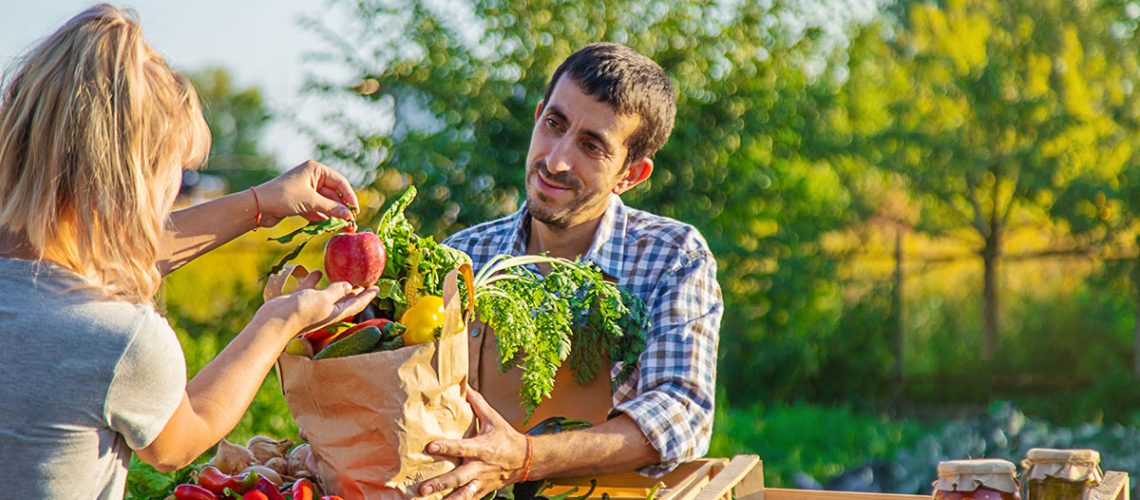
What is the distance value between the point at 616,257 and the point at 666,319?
30cm

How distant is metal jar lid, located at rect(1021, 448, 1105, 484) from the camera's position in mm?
2197

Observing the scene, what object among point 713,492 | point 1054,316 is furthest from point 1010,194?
point 713,492

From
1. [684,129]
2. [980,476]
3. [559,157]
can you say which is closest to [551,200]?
[559,157]

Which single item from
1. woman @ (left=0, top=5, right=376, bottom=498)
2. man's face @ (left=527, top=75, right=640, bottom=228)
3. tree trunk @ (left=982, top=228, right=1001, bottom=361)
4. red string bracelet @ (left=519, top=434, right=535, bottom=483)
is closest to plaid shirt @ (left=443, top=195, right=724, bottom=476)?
man's face @ (left=527, top=75, right=640, bottom=228)

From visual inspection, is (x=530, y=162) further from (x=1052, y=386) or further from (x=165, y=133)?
(x=1052, y=386)

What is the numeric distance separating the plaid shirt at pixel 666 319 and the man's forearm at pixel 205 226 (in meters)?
0.86

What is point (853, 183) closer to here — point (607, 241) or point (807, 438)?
point (807, 438)

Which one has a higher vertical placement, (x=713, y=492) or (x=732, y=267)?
(x=713, y=492)

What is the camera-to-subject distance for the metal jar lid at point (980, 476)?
215 centimetres

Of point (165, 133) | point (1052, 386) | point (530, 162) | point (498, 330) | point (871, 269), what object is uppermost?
point (165, 133)

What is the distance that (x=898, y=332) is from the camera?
9281 millimetres

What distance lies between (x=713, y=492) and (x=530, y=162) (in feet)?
3.56

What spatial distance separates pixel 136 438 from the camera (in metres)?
1.80

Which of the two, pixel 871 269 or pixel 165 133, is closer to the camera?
pixel 165 133
